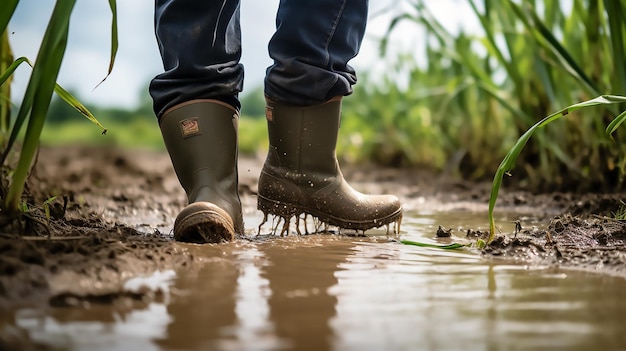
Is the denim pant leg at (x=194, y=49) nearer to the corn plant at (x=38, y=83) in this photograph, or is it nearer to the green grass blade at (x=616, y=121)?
the corn plant at (x=38, y=83)

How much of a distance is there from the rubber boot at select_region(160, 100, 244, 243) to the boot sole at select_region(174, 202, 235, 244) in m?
0.08

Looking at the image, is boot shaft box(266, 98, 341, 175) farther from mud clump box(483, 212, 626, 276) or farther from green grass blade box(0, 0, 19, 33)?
green grass blade box(0, 0, 19, 33)

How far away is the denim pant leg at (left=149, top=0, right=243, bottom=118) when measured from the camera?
143cm

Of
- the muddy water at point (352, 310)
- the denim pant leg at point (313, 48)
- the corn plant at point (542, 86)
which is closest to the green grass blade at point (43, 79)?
the muddy water at point (352, 310)

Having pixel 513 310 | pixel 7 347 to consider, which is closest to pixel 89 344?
pixel 7 347

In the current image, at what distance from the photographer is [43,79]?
1.05m

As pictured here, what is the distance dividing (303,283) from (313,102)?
0.61m

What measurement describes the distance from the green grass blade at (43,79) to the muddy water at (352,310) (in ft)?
0.91

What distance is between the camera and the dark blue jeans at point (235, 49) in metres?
1.42

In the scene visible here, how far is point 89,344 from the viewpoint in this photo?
2.27 ft

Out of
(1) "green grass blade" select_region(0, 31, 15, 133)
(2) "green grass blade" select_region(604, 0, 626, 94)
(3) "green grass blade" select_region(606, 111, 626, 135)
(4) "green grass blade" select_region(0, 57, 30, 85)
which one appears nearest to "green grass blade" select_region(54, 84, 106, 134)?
(4) "green grass blade" select_region(0, 57, 30, 85)

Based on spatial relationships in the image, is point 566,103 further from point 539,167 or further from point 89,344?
point 89,344

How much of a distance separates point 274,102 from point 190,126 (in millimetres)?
191

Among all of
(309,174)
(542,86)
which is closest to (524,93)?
(542,86)
